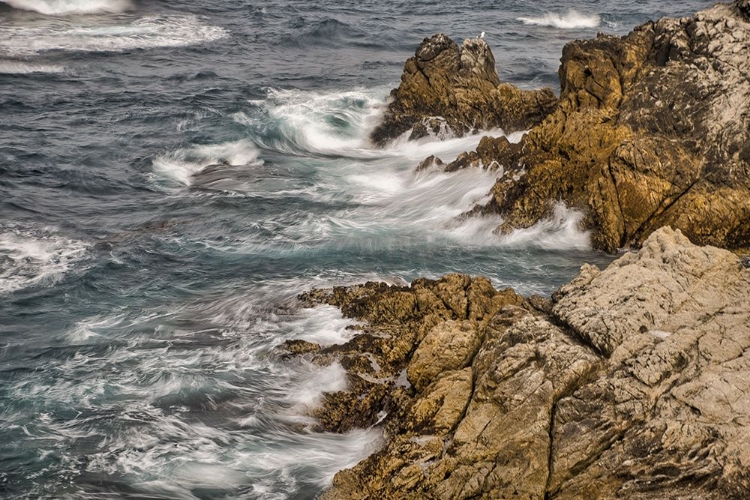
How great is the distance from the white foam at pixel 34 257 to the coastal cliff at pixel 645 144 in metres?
9.91

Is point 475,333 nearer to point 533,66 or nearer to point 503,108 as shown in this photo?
point 503,108

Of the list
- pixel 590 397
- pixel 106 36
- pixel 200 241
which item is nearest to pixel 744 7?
pixel 200 241

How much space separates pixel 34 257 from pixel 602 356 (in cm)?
1463

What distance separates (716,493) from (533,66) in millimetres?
31171

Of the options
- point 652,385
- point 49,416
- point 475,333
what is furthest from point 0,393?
point 652,385

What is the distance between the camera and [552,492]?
984cm

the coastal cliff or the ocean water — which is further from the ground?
the coastal cliff

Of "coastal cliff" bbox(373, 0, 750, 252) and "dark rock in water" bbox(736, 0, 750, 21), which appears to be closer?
"coastal cliff" bbox(373, 0, 750, 252)

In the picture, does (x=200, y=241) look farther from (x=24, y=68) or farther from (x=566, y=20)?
(x=566, y=20)

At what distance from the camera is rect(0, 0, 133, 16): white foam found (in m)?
46.6

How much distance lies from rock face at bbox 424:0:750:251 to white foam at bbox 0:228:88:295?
10164 mm

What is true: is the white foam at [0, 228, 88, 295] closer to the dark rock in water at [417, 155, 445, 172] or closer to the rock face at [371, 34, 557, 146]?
the dark rock in water at [417, 155, 445, 172]

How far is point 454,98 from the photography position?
93.5ft

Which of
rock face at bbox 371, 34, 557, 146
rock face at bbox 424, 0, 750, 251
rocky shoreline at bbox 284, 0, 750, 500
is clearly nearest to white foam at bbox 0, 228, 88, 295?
rocky shoreline at bbox 284, 0, 750, 500
